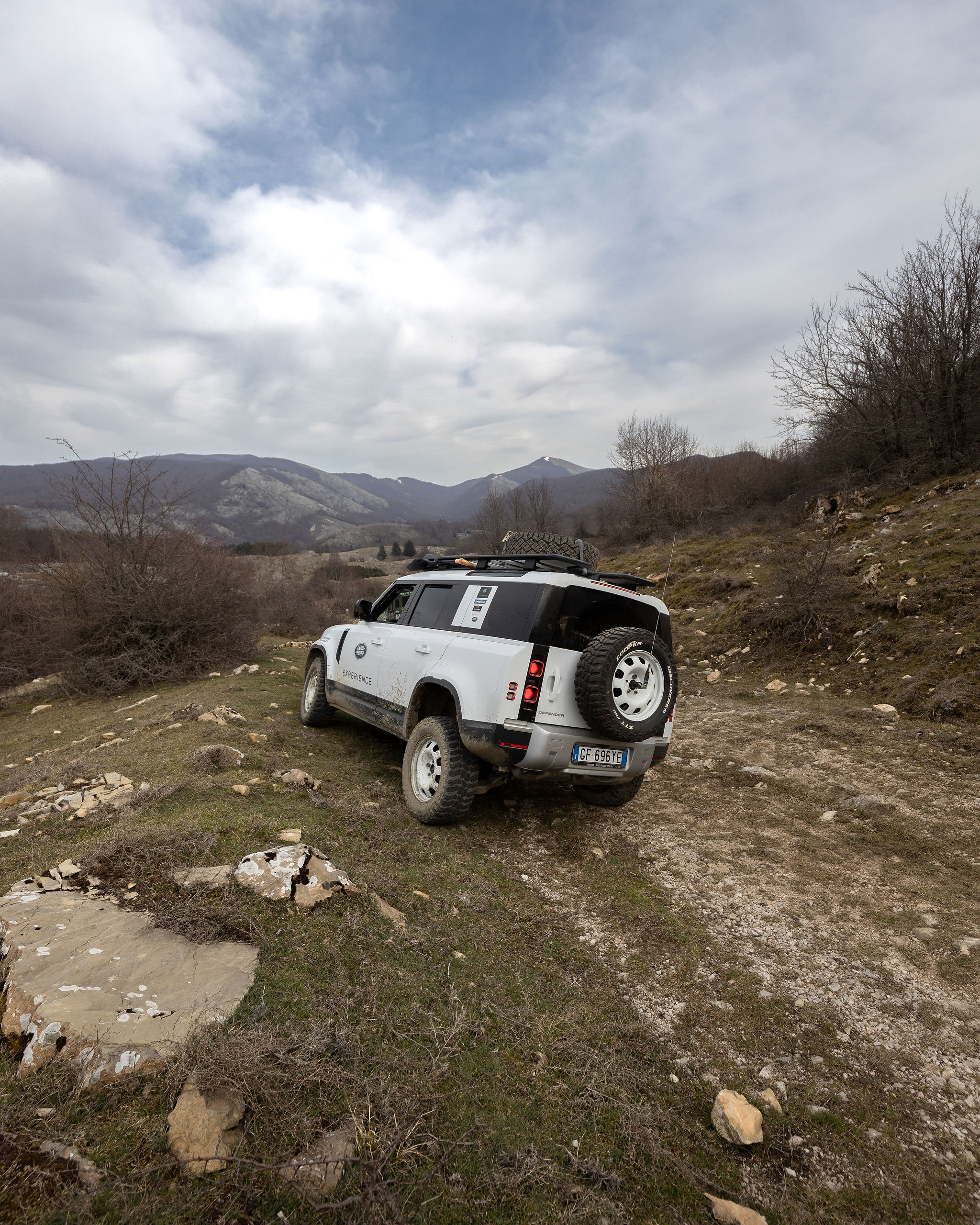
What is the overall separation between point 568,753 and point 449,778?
941 millimetres

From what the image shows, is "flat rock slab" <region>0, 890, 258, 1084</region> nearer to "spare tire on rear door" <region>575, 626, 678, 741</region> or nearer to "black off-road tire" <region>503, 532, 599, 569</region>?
"spare tire on rear door" <region>575, 626, 678, 741</region>

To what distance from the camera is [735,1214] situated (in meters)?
1.72

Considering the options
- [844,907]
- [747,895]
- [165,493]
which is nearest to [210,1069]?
[747,895]

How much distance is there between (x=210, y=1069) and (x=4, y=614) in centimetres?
1408

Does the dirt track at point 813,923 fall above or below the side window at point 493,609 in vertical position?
A: below

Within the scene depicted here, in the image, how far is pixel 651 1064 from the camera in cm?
233

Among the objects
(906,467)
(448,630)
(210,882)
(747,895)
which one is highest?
(906,467)

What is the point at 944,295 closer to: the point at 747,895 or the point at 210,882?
the point at 747,895

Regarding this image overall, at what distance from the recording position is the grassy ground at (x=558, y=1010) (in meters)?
1.71

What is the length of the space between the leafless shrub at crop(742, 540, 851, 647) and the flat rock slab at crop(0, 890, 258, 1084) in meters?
9.80

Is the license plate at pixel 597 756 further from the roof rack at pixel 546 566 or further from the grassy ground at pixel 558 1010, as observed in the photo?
the roof rack at pixel 546 566

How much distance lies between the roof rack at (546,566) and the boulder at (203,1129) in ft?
11.5

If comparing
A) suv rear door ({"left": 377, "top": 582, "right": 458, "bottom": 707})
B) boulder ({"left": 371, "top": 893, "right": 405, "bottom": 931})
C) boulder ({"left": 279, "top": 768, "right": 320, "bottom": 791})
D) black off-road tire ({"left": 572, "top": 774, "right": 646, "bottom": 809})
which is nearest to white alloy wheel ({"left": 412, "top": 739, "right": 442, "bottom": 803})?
suv rear door ({"left": 377, "top": 582, "right": 458, "bottom": 707})

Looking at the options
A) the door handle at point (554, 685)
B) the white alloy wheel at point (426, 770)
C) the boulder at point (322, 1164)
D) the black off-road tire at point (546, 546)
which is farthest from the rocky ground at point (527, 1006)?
the black off-road tire at point (546, 546)
